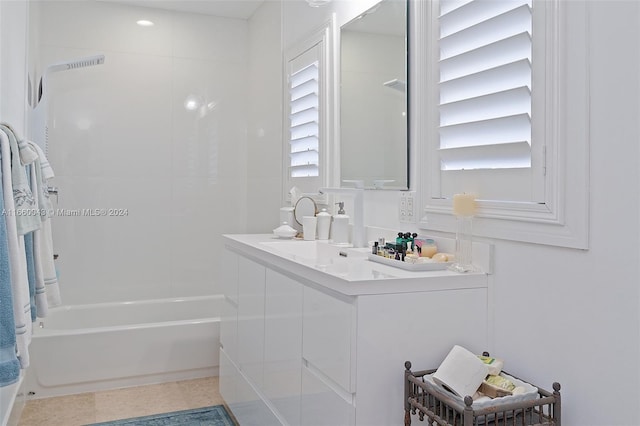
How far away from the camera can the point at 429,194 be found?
1.98m

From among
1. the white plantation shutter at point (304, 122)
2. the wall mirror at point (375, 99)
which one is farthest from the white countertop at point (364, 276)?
the white plantation shutter at point (304, 122)

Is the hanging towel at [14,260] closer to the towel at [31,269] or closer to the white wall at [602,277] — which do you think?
the towel at [31,269]

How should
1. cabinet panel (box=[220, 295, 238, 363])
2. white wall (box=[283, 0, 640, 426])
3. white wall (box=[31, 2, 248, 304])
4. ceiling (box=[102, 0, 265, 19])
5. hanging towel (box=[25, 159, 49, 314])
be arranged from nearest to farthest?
white wall (box=[283, 0, 640, 426]) → hanging towel (box=[25, 159, 49, 314]) → cabinet panel (box=[220, 295, 238, 363]) → white wall (box=[31, 2, 248, 304]) → ceiling (box=[102, 0, 265, 19])

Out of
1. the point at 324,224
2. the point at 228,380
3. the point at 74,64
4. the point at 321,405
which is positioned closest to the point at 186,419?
the point at 228,380

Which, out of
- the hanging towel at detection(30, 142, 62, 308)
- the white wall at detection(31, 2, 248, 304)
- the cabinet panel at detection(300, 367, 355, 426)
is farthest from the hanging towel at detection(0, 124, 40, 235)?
the white wall at detection(31, 2, 248, 304)

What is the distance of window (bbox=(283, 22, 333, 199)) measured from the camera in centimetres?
283

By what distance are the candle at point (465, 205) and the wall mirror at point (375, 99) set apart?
0.44 meters

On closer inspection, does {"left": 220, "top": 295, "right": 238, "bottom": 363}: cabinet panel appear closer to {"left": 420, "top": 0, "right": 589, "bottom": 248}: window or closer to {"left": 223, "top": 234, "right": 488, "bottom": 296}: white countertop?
{"left": 223, "top": 234, "right": 488, "bottom": 296}: white countertop

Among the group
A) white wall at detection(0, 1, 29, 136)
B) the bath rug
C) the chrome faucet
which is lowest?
the bath rug

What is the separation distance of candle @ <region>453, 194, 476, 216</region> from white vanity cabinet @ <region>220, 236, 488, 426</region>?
198 millimetres

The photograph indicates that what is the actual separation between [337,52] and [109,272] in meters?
2.28

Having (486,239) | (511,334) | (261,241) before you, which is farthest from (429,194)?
(261,241)

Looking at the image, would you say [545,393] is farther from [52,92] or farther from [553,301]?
[52,92]

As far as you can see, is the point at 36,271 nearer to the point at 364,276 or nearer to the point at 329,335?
the point at 329,335
